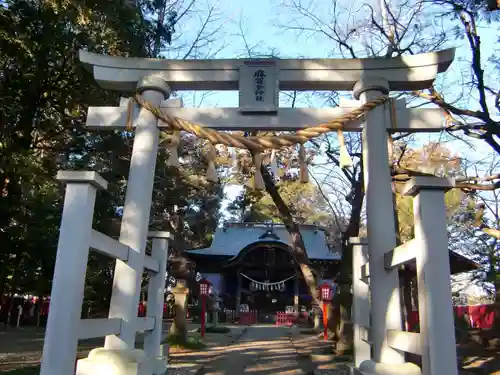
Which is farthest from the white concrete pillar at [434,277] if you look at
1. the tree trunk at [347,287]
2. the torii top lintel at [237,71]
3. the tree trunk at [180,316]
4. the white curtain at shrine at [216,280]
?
the white curtain at shrine at [216,280]

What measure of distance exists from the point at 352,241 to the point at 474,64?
17.6ft

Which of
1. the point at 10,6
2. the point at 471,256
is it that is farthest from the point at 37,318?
→ the point at 471,256

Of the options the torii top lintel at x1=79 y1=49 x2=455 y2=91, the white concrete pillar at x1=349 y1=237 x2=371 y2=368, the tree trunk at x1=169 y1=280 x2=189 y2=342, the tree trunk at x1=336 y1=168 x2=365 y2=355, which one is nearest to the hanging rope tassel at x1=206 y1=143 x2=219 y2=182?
the torii top lintel at x1=79 y1=49 x2=455 y2=91

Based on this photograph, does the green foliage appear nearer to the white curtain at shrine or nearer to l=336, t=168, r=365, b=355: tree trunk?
l=336, t=168, r=365, b=355: tree trunk

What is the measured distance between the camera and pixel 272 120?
4.09 metres

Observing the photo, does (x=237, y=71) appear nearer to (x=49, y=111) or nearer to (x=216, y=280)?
(x=49, y=111)

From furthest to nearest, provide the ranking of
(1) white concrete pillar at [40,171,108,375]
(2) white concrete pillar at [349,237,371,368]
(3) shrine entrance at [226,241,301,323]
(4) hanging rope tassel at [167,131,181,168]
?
(3) shrine entrance at [226,241,301,323] < (2) white concrete pillar at [349,237,371,368] < (4) hanging rope tassel at [167,131,181,168] < (1) white concrete pillar at [40,171,108,375]

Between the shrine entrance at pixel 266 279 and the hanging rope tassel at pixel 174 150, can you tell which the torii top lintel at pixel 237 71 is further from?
the shrine entrance at pixel 266 279

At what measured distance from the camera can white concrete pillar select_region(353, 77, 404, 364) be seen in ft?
11.1

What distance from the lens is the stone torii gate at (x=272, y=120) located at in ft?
11.3

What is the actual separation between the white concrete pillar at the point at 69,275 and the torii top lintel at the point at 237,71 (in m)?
1.72

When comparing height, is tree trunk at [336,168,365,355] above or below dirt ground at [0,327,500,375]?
above

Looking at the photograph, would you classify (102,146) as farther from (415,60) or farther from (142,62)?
(415,60)

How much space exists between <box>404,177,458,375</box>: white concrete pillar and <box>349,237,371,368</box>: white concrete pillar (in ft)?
6.42
